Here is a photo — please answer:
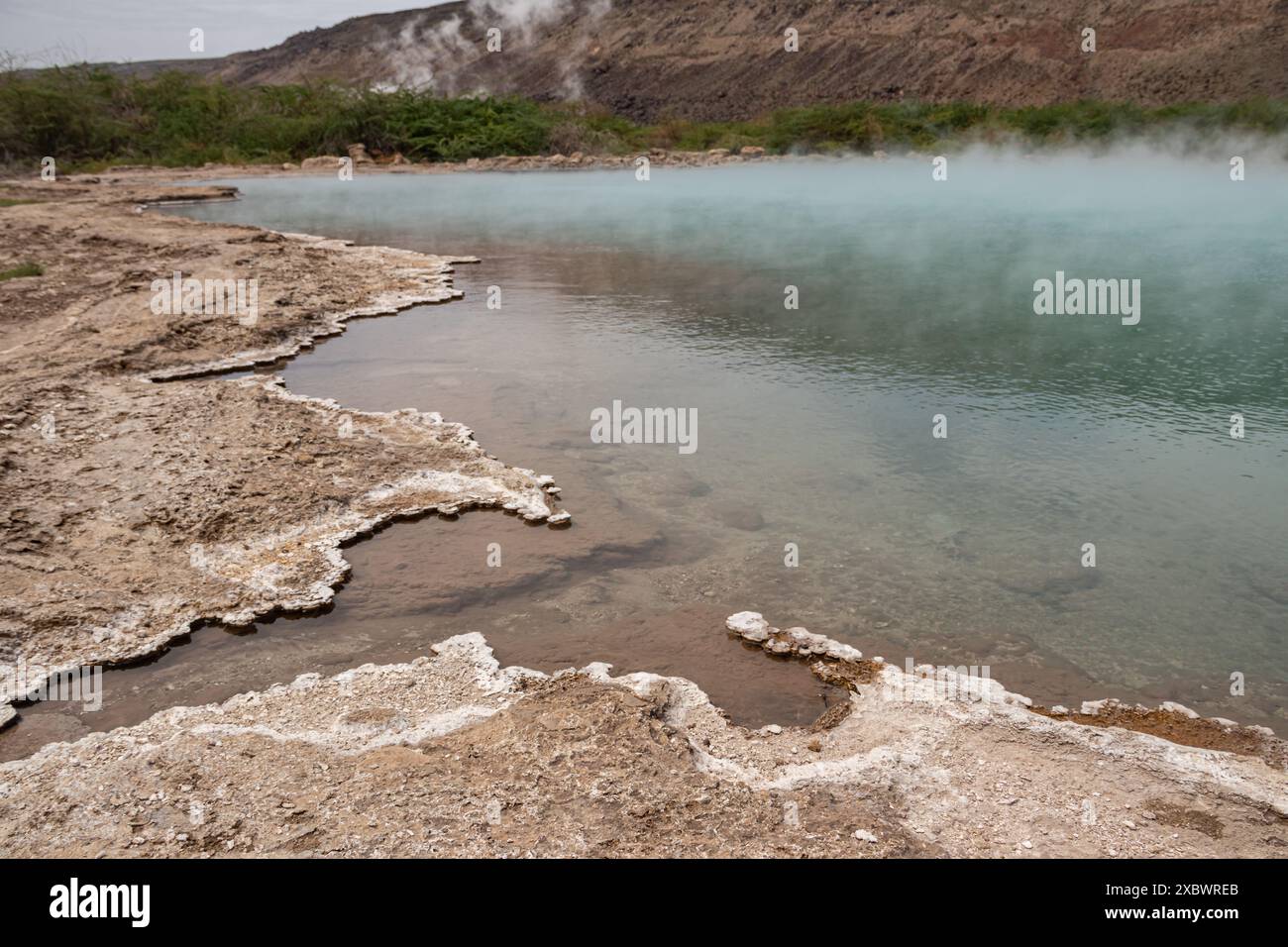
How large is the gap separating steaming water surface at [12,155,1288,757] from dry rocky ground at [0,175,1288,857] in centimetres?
31

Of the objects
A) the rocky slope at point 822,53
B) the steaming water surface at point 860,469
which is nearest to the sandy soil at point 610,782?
the steaming water surface at point 860,469

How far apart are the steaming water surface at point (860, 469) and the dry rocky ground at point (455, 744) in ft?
1.03

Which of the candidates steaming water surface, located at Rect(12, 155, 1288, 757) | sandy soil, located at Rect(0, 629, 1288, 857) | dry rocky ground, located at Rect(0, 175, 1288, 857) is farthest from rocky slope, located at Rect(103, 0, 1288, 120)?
sandy soil, located at Rect(0, 629, 1288, 857)

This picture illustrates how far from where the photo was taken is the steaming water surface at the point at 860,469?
4496 millimetres

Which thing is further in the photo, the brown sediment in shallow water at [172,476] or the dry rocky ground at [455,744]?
the brown sediment in shallow water at [172,476]

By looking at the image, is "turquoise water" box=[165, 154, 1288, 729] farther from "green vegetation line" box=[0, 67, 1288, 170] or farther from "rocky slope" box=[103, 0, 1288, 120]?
"rocky slope" box=[103, 0, 1288, 120]

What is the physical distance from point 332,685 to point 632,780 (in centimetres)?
147

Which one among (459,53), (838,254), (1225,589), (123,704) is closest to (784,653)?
(1225,589)

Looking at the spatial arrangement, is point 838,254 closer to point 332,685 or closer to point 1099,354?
point 1099,354

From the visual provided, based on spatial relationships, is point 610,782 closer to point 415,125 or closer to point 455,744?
point 455,744

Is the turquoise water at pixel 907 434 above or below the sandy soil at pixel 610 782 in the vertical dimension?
above

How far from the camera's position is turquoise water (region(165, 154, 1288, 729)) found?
468cm

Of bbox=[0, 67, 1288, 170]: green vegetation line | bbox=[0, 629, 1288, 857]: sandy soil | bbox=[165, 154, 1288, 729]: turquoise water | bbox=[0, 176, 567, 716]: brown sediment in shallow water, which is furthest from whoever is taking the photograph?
bbox=[0, 67, 1288, 170]: green vegetation line

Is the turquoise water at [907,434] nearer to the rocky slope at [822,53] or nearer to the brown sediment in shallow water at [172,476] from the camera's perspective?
the brown sediment in shallow water at [172,476]
